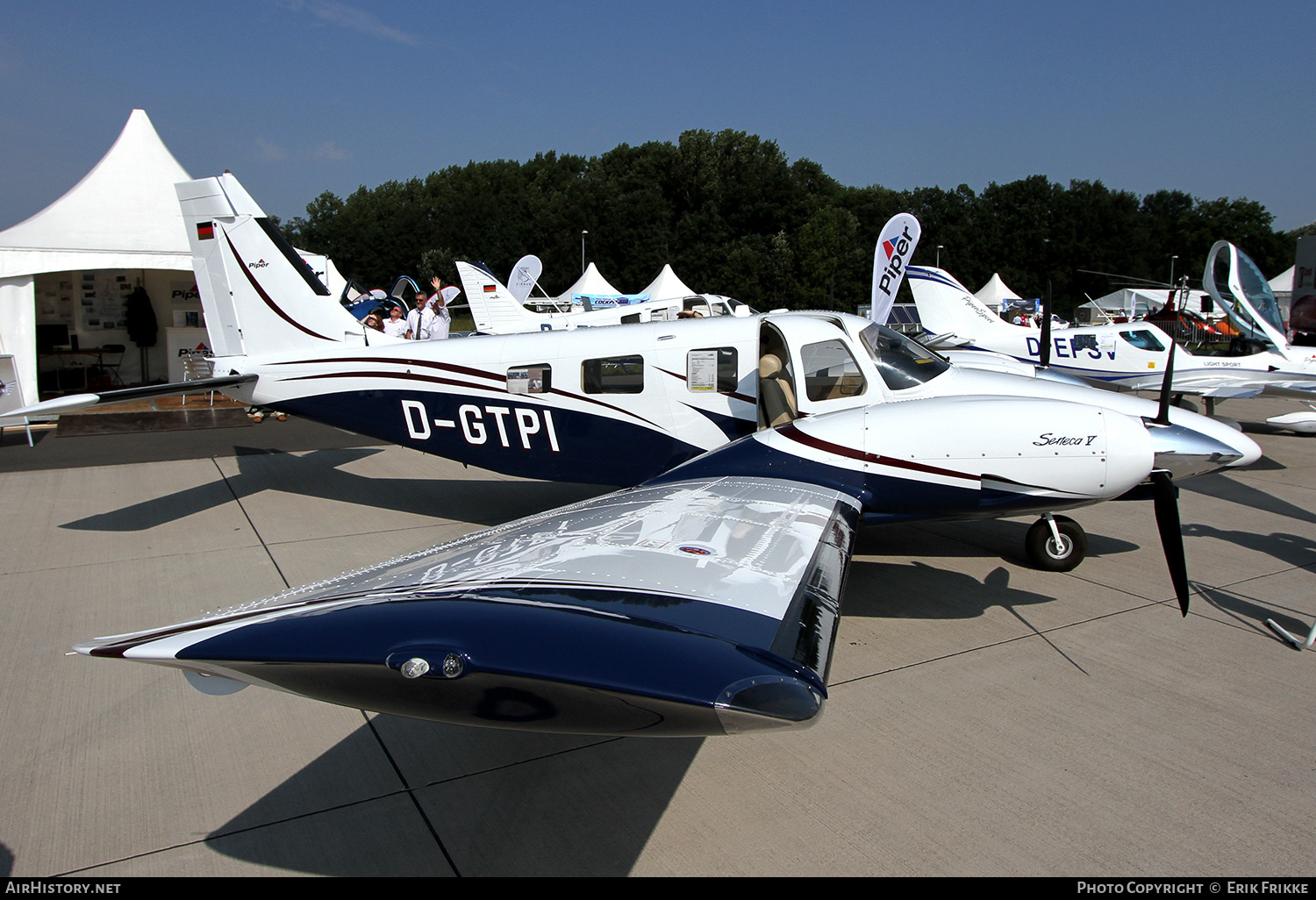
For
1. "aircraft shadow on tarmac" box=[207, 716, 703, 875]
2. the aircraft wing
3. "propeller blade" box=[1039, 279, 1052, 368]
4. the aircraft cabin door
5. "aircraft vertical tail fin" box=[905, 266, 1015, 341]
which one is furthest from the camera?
"aircraft vertical tail fin" box=[905, 266, 1015, 341]

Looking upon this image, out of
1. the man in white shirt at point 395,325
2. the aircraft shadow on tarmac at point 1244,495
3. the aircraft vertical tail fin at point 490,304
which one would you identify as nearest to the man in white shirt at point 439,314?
the man in white shirt at point 395,325

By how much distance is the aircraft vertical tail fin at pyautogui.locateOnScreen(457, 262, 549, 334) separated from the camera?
20.2 m

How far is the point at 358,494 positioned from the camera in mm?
9727

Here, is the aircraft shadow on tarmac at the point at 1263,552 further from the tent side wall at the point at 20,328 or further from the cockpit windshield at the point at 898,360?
the tent side wall at the point at 20,328

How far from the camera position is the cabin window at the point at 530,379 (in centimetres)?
726

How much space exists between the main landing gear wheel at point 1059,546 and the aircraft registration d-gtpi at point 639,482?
3 centimetres

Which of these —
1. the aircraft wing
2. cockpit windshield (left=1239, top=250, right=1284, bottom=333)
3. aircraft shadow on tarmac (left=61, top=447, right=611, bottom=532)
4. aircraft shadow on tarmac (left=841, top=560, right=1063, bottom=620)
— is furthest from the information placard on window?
cockpit windshield (left=1239, top=250, right=1284, bottom=333)

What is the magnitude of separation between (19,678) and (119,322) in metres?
17.7

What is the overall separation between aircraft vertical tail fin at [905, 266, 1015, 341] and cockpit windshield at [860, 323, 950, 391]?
481 inches

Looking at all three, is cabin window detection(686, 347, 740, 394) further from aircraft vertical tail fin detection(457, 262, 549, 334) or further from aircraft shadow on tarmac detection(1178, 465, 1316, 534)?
aircraft vertical tail fin detection(457, 262, 549, 334)

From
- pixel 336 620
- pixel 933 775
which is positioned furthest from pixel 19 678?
pixel 933 775

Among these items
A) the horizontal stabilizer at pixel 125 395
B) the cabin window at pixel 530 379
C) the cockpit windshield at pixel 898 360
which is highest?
the cockpit windshield at pixel 898 360

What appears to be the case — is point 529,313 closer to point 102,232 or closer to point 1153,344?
point 102,232
